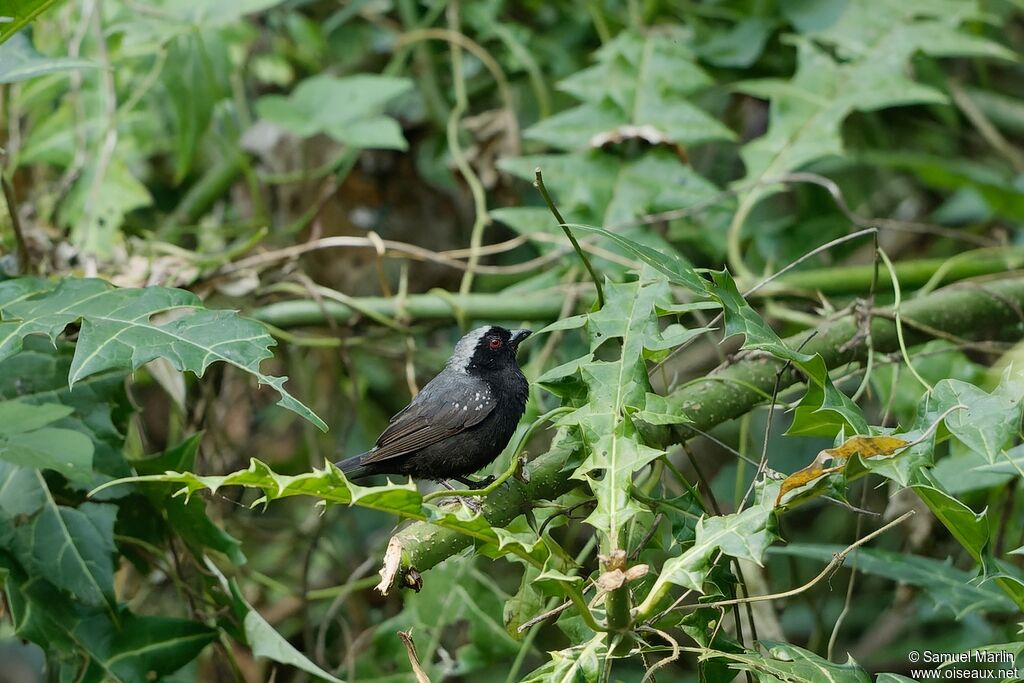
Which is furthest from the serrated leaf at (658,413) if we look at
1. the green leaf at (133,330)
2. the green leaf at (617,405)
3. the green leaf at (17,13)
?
the green leaf at (17,13)

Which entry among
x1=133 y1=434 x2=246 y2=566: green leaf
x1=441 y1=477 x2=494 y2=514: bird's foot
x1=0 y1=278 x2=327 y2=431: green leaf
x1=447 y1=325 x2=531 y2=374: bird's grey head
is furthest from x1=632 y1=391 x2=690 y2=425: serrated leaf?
x1=133 y1=434 x2=246 y2=566: green leaf

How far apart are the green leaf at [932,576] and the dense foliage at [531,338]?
0.05 ft

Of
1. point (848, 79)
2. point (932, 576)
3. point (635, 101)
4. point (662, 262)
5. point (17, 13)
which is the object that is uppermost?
point (17, 13)

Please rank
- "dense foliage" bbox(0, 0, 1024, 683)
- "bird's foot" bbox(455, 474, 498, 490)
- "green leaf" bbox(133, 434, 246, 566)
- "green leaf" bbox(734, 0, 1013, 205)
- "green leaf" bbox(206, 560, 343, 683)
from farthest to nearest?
"green leaf" bbox(734, 0, 1013, 205)
"bird's foot" bbox(455, 474, 498, 490)
"green leaf" bbox(133, 434, 246, 566)
"green leaf" bbox(206, 560, 343, 683)
"dense foliage" bbox(0, 0, 1024, 683)

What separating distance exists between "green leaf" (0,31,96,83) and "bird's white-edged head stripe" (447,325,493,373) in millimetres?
1235

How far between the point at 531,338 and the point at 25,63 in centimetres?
166

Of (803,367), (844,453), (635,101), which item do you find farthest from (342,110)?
(844,453)

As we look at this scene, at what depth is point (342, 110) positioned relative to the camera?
400 centimetres

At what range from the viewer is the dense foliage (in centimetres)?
184

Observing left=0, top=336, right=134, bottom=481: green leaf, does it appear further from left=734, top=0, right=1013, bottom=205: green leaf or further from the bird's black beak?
left=734, top=0, right=1013, bottom=205: green leaf

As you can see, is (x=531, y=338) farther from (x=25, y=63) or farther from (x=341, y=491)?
(x=341, y=491)

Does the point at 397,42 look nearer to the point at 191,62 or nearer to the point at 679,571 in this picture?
the point at 191,62

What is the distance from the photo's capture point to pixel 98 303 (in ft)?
7.00

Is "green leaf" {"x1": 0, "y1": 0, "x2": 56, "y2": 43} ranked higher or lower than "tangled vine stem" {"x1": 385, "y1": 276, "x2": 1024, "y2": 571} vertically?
higher
